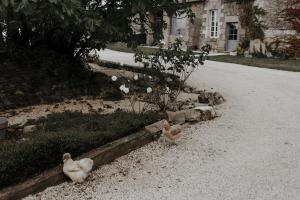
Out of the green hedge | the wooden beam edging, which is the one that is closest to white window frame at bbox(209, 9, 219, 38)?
the green hedge

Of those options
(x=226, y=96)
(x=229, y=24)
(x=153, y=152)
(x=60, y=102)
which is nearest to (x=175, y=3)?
(x=226, y=96)

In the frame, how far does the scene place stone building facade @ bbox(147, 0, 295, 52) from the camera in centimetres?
2070

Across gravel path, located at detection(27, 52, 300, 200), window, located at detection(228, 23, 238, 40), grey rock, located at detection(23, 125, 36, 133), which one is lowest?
gravel path, located at detection(27, 52, 300, 200)

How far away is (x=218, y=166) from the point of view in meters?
5.22

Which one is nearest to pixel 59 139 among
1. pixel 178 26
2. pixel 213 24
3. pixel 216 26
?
pixel 216 26

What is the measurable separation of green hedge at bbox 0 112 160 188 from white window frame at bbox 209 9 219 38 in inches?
745

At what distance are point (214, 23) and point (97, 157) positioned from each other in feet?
68.7

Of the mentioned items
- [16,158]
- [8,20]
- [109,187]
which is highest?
[8,20]

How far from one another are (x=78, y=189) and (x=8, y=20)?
554 cm

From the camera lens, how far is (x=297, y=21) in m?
19.9

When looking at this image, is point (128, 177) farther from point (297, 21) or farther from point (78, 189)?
point (297, 21)

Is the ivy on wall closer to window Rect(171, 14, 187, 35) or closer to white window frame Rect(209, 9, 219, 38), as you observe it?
white window frame Rect(209, 9, 219, 38)

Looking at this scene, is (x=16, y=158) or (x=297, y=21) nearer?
(x=16, y=158)

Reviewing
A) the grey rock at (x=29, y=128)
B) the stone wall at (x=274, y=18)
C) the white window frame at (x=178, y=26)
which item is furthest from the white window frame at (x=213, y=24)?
the grey rock at (x=29, y=128)
